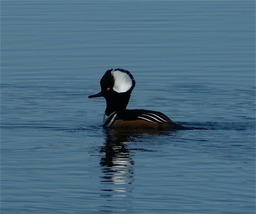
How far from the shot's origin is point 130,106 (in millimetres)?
18922

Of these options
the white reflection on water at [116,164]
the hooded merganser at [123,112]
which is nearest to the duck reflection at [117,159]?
the white reflection on water at [116,164]

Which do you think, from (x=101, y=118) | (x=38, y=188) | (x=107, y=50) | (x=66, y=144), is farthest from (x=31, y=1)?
(x=38, y=188)

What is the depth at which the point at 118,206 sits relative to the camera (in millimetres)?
12227

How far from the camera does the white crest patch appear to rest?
58.2 feet

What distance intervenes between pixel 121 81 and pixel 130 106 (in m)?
1.23

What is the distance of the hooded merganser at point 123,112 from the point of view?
16.6 metres

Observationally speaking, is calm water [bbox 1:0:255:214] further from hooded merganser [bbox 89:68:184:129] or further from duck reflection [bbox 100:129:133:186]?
hooded merganser [bbox 89:68:184:129]

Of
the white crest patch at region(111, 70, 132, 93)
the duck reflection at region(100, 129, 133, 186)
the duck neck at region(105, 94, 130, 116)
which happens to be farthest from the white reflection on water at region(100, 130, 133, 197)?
the white crest patch at region(111, 70, 132, 93)

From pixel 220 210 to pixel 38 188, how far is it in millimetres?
2031

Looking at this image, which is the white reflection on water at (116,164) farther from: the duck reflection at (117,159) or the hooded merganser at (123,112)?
the hooded merganser at (123,112)

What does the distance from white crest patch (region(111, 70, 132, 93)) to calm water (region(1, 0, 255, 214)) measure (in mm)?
539

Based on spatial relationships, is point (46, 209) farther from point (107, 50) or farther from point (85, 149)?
point (107, 50)

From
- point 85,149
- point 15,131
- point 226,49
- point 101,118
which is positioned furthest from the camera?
point 226,49

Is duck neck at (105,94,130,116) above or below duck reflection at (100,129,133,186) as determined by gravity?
above
